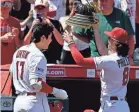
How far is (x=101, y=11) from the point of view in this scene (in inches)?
256

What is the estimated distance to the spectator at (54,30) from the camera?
6.77 meters

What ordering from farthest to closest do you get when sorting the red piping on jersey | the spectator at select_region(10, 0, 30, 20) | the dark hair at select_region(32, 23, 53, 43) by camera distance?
the spectator at select_region(10, 0, 30, 20) → the red piping on jersey → the dark hair at select_region(32, 23, 53, 43)

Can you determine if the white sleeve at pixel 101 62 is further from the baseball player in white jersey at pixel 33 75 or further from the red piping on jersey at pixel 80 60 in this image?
the baseball player in white jersey at pixel 33 75

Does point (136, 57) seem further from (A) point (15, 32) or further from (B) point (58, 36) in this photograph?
(A) point (15, 32)

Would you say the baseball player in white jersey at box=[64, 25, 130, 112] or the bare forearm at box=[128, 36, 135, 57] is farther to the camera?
the bare forearm at box=[128, 36, 135, 57]

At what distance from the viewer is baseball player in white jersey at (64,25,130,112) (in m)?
5.47

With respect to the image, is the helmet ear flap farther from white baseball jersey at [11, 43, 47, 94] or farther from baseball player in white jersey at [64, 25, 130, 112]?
white baseball jersey at [11, 43, 47, 94]

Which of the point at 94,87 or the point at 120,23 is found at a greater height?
the point at 120,23

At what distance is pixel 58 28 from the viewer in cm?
719

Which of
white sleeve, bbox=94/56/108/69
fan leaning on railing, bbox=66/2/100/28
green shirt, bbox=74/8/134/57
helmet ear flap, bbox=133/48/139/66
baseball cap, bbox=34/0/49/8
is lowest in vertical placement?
helmet ear flap, bbox=133/48/139/66

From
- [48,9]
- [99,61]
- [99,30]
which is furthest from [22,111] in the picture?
[48,9]

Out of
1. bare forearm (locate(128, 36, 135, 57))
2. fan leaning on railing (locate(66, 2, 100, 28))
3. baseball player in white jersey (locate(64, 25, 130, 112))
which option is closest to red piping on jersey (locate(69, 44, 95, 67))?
baseball player in white jersey (locate(64, 25, 130, 112))

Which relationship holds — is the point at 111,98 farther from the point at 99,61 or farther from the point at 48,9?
the point at 48,9

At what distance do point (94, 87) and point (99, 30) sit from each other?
0.86m
